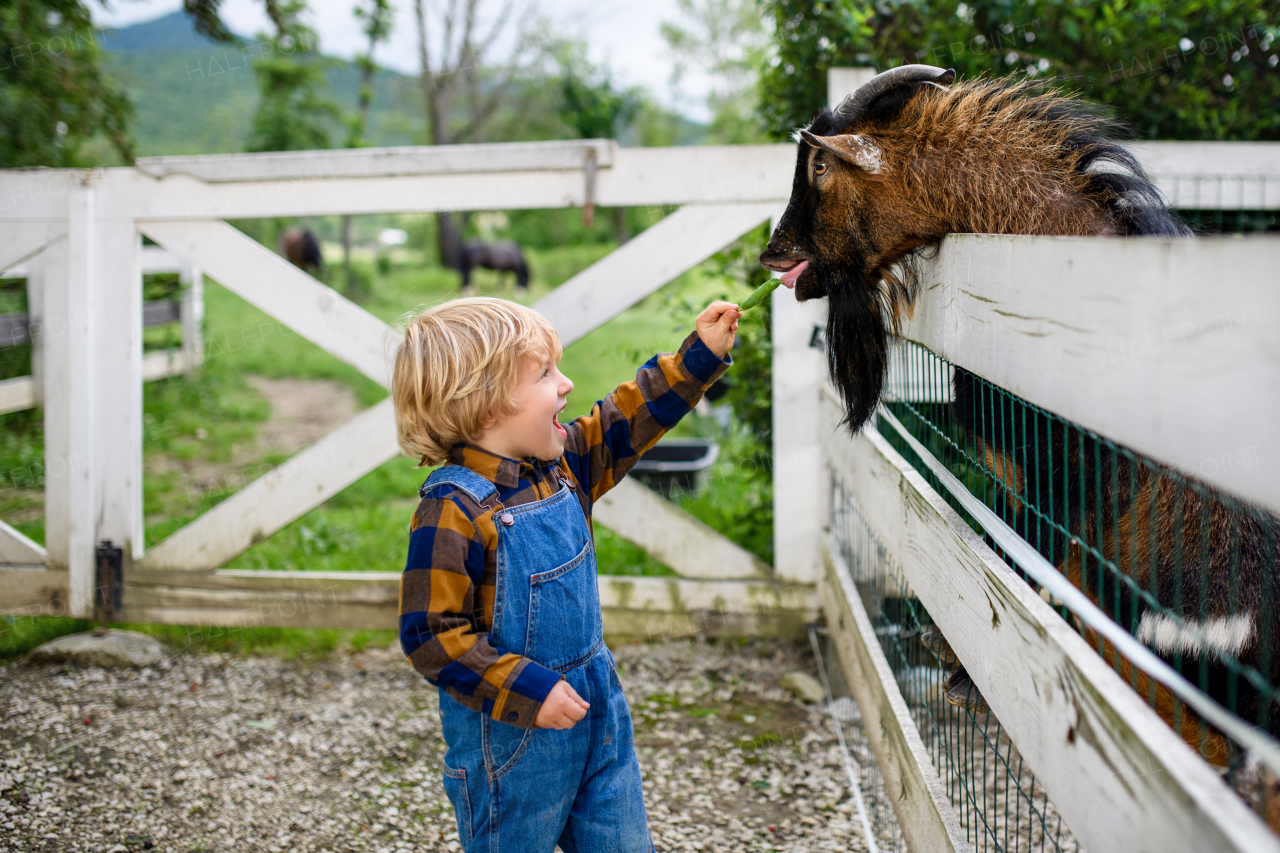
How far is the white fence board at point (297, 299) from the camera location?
367 cm

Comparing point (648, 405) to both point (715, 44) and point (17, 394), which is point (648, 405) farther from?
point (715, 44)

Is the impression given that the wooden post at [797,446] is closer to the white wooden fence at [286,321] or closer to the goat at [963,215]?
the white wooden fence at [286,321]

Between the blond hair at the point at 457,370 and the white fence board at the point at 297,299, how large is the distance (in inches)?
69.7

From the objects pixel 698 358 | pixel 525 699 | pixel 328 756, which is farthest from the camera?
pixel 328 756

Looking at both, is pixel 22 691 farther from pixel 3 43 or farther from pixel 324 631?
pixel 3 43

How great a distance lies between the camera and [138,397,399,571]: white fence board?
12.1ft

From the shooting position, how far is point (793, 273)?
2.42 metres

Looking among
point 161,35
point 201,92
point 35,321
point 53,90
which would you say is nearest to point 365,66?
point 53,90

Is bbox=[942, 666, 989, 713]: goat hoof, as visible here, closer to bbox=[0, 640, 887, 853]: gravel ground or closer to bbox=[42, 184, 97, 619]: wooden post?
bbox=[0, 640, 887, 853]: gravel ground

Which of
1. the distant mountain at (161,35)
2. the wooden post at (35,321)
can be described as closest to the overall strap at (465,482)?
the wooden post at (35,321)

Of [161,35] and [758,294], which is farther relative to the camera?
[161,35]

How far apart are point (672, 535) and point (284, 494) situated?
1682 mm

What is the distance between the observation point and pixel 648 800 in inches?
113

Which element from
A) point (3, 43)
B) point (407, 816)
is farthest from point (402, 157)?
point (3, 43)
